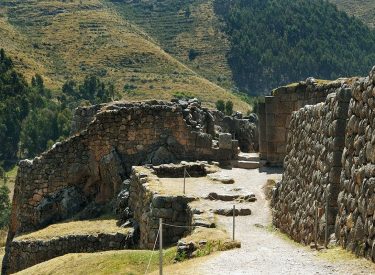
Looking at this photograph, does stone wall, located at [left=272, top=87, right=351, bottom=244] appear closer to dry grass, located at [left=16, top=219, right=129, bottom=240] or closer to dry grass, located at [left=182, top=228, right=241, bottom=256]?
dry grass, located at [left=182, top=228, right=241, bottom=256]

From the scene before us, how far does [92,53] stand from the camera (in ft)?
376

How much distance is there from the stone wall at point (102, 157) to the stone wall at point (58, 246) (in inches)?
Result: 103

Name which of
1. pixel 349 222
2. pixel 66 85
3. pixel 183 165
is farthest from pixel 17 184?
pixel 66 85

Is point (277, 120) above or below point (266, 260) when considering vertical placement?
above

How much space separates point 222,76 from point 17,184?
108m

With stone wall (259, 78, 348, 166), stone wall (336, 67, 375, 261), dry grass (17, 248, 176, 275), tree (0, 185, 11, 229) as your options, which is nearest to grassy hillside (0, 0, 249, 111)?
tree (0, 185, 11, 229)

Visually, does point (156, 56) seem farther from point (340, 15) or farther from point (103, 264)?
point (103, 264)

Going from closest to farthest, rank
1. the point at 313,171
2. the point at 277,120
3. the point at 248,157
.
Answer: the point at 313,171
the point at 277,120
the point at 248,157

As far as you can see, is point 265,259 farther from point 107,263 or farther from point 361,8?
point 361,8

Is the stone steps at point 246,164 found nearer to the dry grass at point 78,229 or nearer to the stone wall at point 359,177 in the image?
the dry grass at point 78,229

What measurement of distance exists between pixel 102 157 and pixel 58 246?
477cm

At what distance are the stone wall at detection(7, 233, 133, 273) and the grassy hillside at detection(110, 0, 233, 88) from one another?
347 ft

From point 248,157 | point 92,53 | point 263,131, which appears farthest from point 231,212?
point 92,53

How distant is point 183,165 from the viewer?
21.3 m
